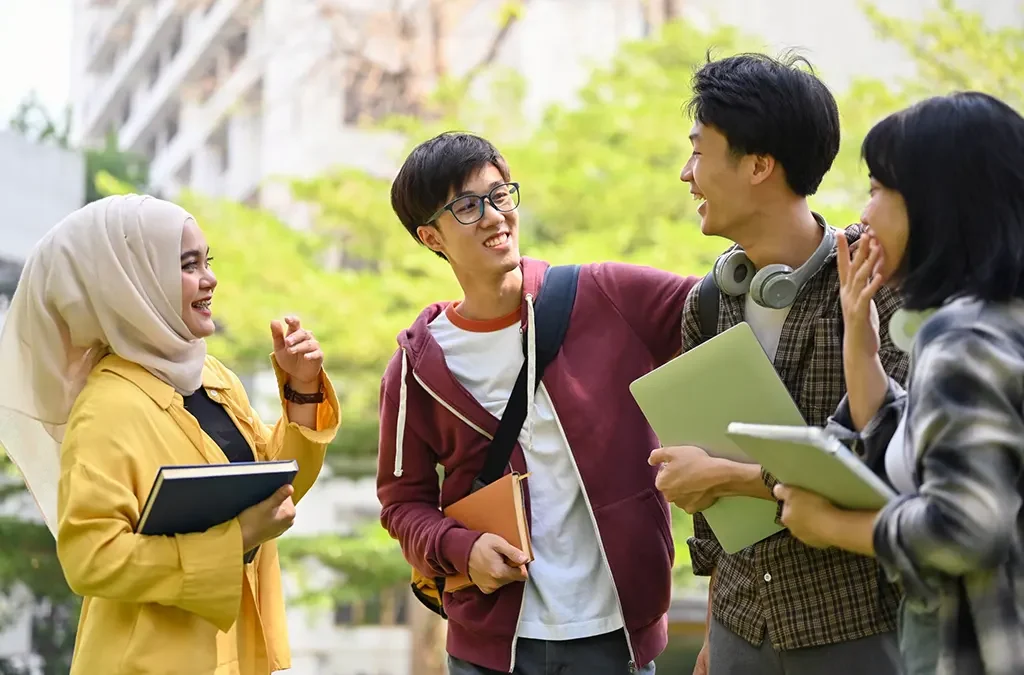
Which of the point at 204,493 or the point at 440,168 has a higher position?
the point at 440,168

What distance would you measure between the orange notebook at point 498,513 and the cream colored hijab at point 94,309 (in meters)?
0.54

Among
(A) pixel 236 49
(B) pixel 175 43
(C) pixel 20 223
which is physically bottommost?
(C) pixel 20 223

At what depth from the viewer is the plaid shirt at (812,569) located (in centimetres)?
169

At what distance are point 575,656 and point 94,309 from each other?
1.04 meters

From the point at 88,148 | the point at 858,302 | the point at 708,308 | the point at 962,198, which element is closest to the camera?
the point at 962,198

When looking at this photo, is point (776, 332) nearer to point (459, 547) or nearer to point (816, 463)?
point (816, 463)

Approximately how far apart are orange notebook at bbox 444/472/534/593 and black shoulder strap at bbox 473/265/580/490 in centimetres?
5

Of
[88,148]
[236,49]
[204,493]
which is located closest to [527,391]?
[204,493]

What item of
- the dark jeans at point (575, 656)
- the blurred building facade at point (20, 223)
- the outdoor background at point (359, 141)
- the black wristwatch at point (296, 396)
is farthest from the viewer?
the outdoor background at point (359, 141)

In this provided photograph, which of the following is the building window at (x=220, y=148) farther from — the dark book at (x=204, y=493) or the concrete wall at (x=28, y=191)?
the dark book at (x=204, y=493)

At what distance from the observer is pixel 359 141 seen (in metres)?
8.45

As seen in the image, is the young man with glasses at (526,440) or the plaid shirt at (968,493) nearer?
the plaid shirt at (968,493)

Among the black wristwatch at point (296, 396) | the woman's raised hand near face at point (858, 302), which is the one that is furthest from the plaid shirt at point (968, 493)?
the black wristwatch at point (296, 396)

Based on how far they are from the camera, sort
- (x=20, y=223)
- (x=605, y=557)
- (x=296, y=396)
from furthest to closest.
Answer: (x=20, y=223) → (x=296, y=396) → (x=605, y=557)
